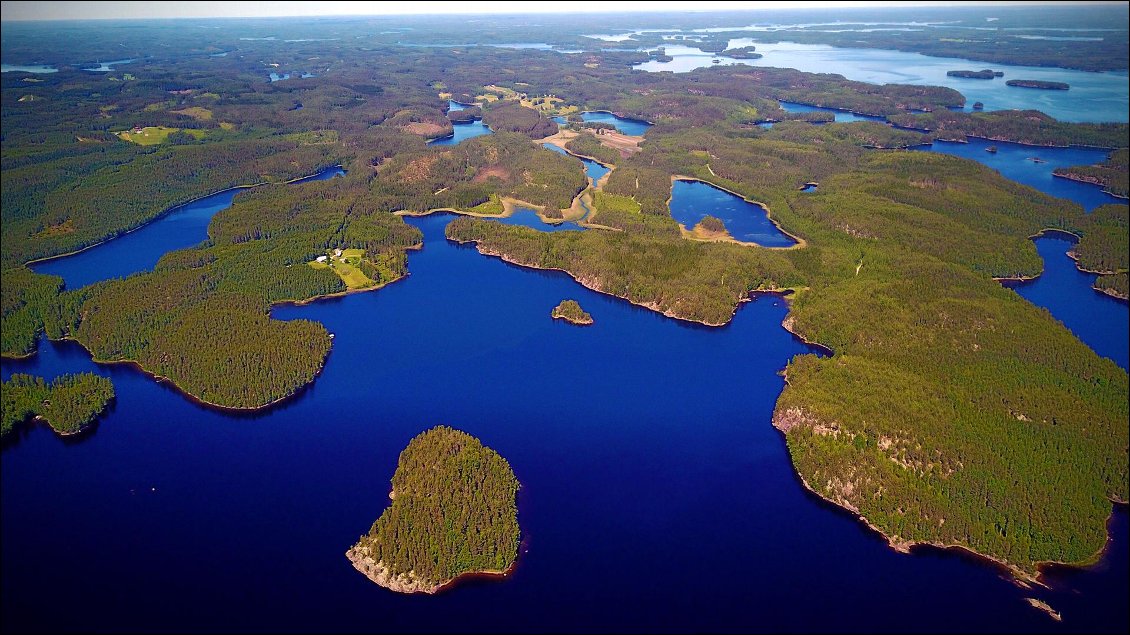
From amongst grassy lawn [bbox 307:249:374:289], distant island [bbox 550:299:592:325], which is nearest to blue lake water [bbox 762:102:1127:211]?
distant island [bbox 550:299:592:325]

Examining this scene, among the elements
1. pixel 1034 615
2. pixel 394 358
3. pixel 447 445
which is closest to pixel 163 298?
pixel 394 358

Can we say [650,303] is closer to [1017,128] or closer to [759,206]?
[759,206]

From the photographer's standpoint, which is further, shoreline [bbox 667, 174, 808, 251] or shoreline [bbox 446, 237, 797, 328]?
shoreline [bbox 667, 174, 808, 251]

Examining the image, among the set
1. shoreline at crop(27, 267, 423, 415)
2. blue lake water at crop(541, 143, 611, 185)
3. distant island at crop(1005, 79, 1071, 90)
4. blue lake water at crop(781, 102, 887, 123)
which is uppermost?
distant island at crop(1005, 79, 1071, 90)

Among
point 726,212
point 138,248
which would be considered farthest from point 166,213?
point 726,212

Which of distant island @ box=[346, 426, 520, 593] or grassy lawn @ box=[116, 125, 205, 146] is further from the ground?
grassy lawn @ box=[116, 125, 205, 146]

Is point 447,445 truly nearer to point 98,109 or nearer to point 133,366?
point 133,366

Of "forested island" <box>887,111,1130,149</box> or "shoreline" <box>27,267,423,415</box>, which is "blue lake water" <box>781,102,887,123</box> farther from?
"shoreline" <box>27,267,423,415</box>

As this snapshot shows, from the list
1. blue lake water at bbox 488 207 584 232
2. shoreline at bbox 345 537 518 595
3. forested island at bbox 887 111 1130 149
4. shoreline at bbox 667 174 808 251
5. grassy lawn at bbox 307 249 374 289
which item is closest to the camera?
shoreline at bbox 345 537 518 595
